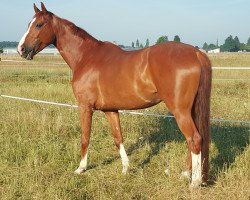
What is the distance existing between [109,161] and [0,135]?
2.29 m

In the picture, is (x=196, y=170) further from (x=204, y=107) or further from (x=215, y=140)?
(x=215, y=140)

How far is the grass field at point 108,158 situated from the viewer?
406cm

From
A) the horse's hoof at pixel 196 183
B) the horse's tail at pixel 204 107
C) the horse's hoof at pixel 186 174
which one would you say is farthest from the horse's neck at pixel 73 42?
the horse's hoof at pixel 196 183

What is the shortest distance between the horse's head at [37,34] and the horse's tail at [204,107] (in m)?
2.44

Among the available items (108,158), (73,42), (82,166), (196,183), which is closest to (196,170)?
(196,183)

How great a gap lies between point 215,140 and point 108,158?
195 centimetres

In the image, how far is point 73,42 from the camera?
18.0 ft

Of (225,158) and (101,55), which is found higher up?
(101,55)

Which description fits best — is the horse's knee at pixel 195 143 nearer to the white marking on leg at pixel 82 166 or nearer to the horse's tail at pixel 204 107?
the horse's tail at pixel 204 107

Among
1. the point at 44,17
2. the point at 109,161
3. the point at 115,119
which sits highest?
the point at 44,17

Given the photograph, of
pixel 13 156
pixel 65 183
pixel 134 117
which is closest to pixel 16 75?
pixel 134 117

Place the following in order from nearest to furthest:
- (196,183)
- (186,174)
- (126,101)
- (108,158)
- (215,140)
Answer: (196,183), (186,174), (126,101), (108,158), (215,140)

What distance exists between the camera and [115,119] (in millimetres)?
5387

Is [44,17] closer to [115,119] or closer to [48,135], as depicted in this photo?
[115,119]
